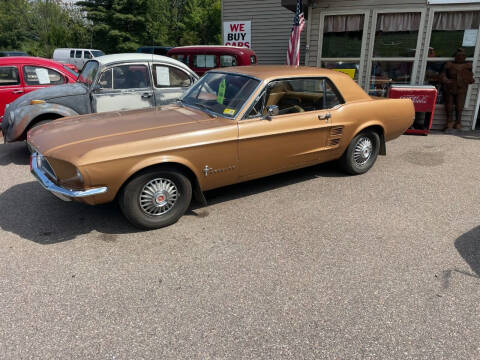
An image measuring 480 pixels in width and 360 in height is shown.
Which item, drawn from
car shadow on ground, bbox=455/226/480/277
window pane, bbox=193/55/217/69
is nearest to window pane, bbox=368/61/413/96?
window pane, bbox=193/55/217/69

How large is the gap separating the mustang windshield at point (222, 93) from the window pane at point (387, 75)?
5.73 m

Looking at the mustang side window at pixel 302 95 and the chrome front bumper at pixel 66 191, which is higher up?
the mustang side window at pixel 302 95

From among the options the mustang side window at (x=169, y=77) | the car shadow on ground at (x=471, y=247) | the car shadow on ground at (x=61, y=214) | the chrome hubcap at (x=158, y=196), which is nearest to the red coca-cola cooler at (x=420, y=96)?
the car shadow on ground at (x=61, y=214)

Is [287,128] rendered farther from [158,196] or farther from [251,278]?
A: [251,278]

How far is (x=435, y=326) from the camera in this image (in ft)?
8.38

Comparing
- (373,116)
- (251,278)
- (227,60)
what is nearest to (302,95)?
(373,116)

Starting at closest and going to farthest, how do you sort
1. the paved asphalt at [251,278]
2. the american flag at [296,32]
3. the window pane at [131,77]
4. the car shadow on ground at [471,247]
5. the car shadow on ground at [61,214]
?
the paved asphalt at [251,278] → the car shadow on ground at [471,247] → the car shadow on ground at [61,214] → the window pane at [131,77] → the american flag at [296,32]

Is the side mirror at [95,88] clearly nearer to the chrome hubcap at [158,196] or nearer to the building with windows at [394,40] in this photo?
the chrome hubcap at [158,196]

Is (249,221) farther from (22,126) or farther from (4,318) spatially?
(22,126)

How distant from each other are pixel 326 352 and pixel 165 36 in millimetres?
39869

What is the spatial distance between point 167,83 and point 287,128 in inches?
125

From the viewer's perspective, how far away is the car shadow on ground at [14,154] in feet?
20.1

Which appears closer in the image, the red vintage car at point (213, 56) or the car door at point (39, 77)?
the car door at point (39, 77)

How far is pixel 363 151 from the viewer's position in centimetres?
546
